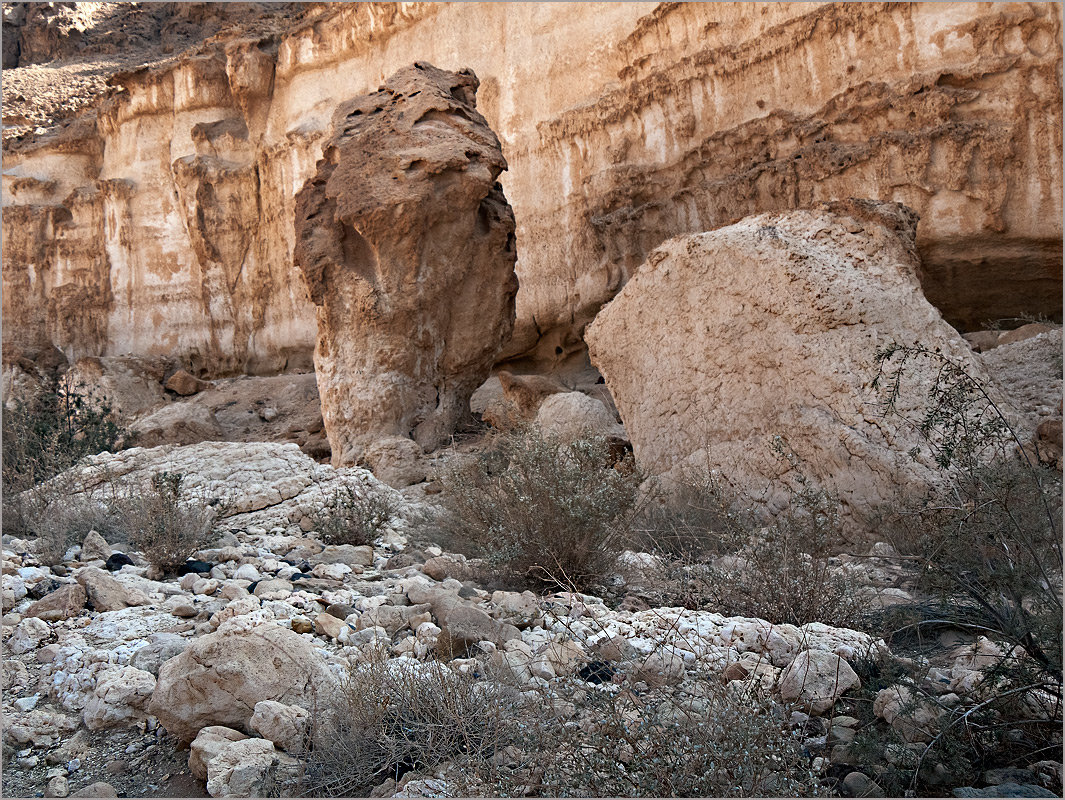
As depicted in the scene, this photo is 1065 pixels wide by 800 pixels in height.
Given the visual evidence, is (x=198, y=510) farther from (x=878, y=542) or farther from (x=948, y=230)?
(x=948, y=230)

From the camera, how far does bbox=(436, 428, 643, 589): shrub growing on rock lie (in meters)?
3.48

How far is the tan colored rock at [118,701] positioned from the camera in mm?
2309

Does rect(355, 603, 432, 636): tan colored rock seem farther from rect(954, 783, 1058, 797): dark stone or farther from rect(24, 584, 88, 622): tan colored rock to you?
rect(954, 783, 1058, 797): dark stone

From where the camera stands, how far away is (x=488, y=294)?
8.38m

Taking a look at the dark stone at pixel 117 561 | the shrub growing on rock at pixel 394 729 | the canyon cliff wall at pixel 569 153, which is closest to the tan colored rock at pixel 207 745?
the shrub growing on rock at pixel 394 729

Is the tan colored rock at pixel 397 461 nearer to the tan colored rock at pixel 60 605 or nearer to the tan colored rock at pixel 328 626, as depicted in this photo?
the tan colored rock at pixel 60 605

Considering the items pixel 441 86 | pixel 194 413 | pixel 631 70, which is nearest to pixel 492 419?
pixel 441 86

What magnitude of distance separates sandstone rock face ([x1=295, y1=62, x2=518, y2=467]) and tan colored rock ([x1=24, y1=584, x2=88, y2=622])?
4.60 meters

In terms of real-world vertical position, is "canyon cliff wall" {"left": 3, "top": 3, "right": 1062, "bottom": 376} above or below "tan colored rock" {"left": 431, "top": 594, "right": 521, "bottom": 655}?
above

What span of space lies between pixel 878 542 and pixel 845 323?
1.42 meters

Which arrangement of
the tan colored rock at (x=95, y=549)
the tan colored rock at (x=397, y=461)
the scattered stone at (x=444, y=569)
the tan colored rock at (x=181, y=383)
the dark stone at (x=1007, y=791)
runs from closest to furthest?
the dark stone at (x=1007, y=791), the scattered stone at (x=444, y=569), the tan colored rock at (x=95, y=549), the tan colored rock at (x=397, y=461), the tan colored rock at (x=181, y=383)

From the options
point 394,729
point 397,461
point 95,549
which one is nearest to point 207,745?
point 394,729

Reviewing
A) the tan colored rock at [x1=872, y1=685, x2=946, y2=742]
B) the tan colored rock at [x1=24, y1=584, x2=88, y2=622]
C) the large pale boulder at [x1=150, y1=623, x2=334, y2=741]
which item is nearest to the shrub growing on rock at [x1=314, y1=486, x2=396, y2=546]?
the tan colored rock at [x1=24, y1=584, x2=88, y2=622]

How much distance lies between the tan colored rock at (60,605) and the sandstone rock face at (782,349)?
128 inches
